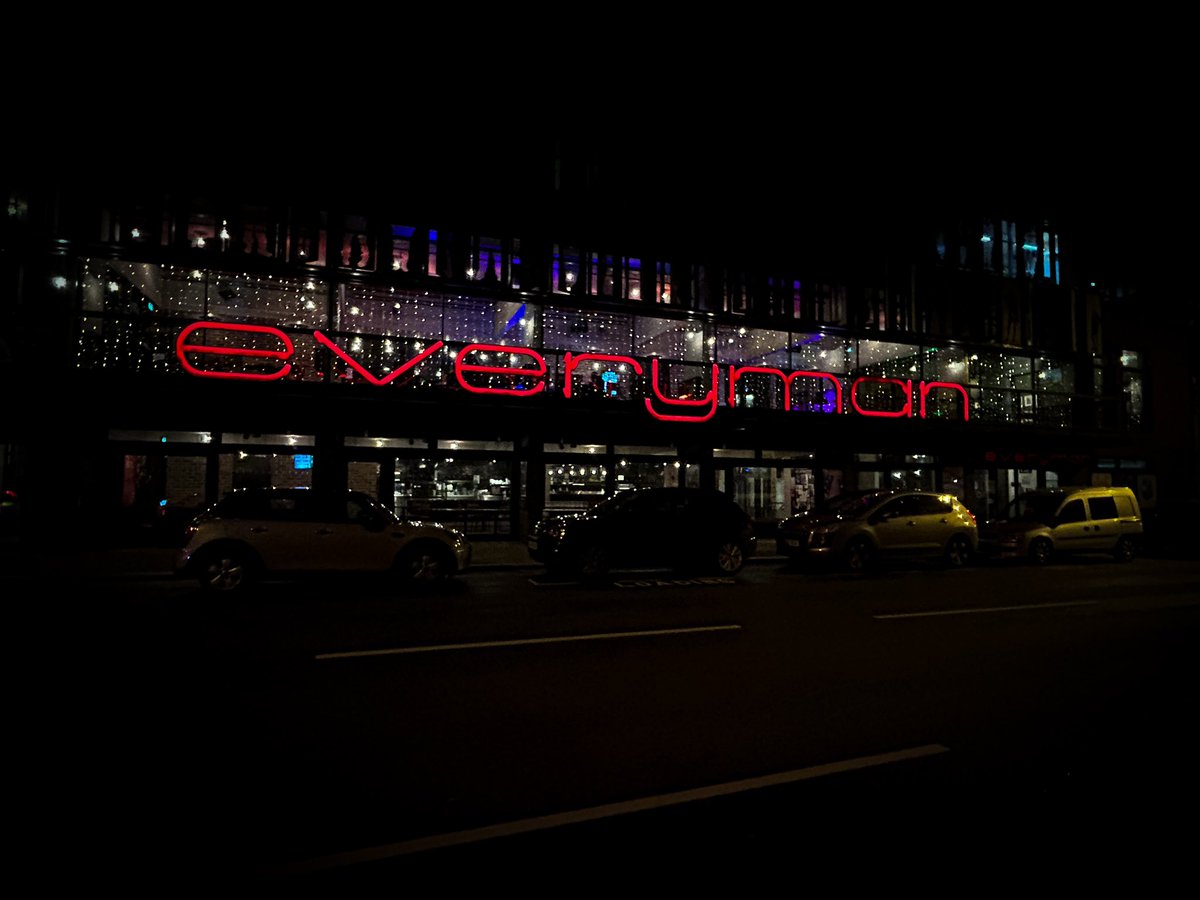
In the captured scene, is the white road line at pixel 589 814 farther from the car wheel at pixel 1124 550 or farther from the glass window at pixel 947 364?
the glass window at pixel 947 364

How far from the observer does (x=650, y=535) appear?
502 inches

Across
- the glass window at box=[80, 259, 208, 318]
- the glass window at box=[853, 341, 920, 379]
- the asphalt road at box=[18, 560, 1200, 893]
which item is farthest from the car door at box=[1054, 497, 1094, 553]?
the glass window at box=[80, 259, 208, 318]

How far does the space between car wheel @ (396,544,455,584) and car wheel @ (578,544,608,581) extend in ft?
7.51

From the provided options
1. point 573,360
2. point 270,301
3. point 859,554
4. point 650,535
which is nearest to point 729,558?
point 650,535

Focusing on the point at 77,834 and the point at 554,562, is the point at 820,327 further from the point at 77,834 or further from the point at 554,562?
the point at 77,834

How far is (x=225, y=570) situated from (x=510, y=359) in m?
9.63

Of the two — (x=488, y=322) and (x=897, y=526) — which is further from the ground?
(x=488, y=322)

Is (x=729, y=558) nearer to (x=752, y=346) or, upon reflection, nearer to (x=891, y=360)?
(x=752, y=346)

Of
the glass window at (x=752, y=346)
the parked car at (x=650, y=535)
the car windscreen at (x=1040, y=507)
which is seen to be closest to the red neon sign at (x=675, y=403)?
the glass window at (x=752, y=346)

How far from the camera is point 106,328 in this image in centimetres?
1526

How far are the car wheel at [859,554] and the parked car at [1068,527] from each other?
4.11 metres

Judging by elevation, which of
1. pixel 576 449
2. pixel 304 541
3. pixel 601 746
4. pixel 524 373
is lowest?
pixel 601 746

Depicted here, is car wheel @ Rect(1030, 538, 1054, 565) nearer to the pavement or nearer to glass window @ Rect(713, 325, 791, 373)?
the pavement

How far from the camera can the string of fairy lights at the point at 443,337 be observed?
15.6 metres
